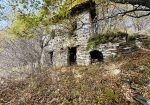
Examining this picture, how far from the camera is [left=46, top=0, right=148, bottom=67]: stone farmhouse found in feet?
54.0

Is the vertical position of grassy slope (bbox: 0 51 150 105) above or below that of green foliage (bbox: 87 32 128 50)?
below

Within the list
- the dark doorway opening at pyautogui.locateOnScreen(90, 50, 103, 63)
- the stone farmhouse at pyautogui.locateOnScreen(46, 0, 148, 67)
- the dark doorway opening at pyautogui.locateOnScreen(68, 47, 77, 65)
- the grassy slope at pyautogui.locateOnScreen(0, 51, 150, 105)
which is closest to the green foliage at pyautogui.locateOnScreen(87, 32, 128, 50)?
the stone farmhouse at pyautogui.locateOnScreen(46, 0, 148, 67)

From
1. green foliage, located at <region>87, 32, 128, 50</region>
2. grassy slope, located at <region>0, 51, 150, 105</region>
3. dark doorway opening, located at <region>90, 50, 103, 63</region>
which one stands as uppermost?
green foliage, located at <region>87, 32, 128, 50</region>

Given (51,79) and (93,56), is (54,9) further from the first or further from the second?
(93,56)

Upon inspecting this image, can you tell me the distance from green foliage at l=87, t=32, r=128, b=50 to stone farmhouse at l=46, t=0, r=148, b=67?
29 cm

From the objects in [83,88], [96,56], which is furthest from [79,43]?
[83,88]

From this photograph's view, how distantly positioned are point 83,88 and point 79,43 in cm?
805

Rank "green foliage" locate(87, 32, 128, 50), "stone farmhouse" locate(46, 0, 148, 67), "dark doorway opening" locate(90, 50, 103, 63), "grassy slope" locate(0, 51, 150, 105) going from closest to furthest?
"grassy slope" locate(0, 51, 150, 105) → "green foliage" locate(87, 32, 128, 50) → "stone farmhouse" locate(46, 0, 148, 67) → "dark doorway opening" locate(90, 50, 103, 63)

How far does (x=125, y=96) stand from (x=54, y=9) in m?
4.38

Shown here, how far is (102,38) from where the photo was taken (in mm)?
15547

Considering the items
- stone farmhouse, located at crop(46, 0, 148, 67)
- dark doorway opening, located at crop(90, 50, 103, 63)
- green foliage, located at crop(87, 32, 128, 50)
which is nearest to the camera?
green foliage, located at crop(87, 32, 128, 50)

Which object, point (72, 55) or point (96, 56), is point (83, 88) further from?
point (72, 55)

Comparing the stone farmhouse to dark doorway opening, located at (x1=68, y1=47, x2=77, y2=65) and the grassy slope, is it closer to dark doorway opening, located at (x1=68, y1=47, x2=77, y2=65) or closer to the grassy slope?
dark doorway opening, located at (x1=68, y1=47, x2=77, y2=65)

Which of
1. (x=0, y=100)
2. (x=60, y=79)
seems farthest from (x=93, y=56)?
(x=0, y=100)
